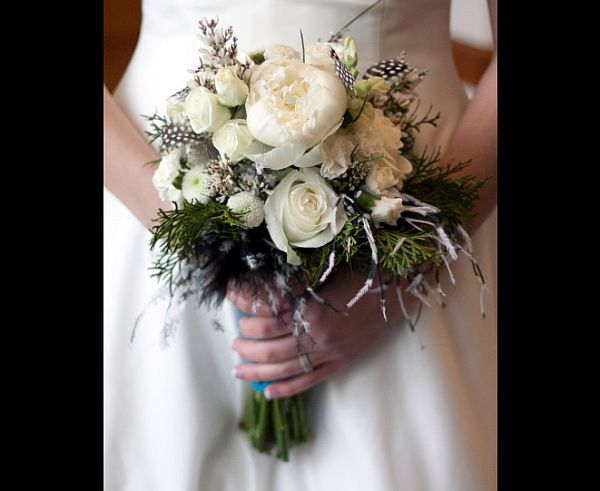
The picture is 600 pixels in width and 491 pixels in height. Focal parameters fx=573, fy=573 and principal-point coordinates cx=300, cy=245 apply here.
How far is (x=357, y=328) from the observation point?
34.2 inches

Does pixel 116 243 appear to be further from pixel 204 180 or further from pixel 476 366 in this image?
pixel 476 366

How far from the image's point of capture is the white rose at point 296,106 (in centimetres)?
63

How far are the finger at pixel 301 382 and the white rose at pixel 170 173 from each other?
1.09 ft

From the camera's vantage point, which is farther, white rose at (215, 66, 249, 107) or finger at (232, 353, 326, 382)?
finger at (232, 353, 326, 382)

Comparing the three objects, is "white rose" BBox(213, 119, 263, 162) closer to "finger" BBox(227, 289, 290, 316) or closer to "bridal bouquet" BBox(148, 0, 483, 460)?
"bridal bouquet" BBox(148, 0, 483, 460)

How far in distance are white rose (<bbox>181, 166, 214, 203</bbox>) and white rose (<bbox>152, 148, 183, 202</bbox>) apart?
0.5 inches

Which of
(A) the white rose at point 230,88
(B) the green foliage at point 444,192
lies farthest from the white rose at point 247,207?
(B) the green foliage at point 444,192

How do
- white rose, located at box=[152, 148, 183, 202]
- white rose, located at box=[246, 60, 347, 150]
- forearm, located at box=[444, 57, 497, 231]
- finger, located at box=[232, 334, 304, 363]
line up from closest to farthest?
white rose, located at box=[246, 60, 347, 150] < white rose, located at box=[152, 148, 183, 202] < finger, located at box=[232, 334, 304, 363] < forearm, located at box=[444, 57, 497, 231]

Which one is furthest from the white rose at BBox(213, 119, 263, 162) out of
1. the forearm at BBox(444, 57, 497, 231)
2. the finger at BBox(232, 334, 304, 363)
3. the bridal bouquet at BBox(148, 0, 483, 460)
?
the forearm at BBox(444, 57, 497, 231)

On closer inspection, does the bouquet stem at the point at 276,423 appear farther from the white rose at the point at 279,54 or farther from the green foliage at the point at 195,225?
the white rose at the point at 279,54

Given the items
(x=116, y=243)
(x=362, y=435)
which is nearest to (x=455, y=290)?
(x=362, y=435)

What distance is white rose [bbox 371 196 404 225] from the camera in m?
0.67

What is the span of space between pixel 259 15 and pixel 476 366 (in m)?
0.69

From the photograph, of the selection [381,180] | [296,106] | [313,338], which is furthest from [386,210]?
[313,338]
